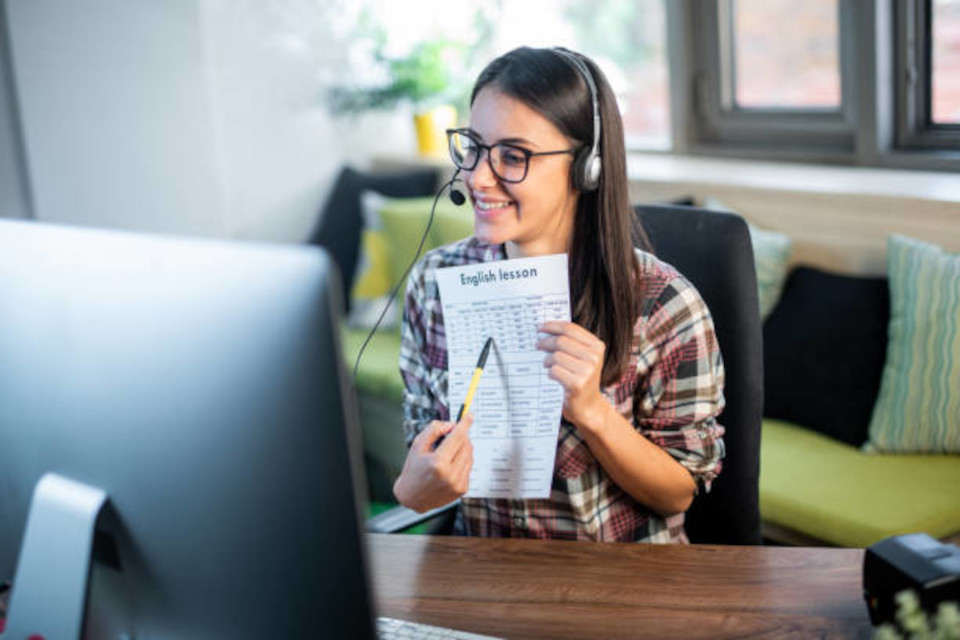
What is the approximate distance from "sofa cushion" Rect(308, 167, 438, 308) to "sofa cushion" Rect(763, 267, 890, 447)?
65.6 inches

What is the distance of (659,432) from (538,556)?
0.26 metres

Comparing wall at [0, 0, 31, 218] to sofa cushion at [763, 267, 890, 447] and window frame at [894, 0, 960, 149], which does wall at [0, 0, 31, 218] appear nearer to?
sofa cushion at [763, 267, 890, 447]

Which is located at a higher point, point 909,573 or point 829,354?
point 909,573

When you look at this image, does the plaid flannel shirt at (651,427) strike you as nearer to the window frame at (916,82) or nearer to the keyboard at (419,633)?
the keyboard at (419,633)

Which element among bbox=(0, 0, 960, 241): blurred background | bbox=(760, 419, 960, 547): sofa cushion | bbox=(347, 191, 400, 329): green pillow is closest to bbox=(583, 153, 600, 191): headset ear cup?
bbox=(760, 419, 960, 547): sofa cushion

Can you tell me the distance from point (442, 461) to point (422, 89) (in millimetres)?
2872

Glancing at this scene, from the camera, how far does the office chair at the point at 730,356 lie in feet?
4.73

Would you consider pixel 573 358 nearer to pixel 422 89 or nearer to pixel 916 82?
pixel 916 82

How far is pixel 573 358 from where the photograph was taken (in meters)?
1.21

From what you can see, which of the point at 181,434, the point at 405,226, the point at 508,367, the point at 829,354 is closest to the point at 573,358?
the point at 508,367

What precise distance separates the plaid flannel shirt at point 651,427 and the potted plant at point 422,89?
2.60 m

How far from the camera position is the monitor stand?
0.81 metres

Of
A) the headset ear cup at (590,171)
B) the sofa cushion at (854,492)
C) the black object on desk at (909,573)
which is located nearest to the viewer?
the black object on desk at (909,573)

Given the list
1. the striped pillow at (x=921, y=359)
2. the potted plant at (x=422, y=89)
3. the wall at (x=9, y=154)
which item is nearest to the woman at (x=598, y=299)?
the striped pillow at (x=921, y=359)
